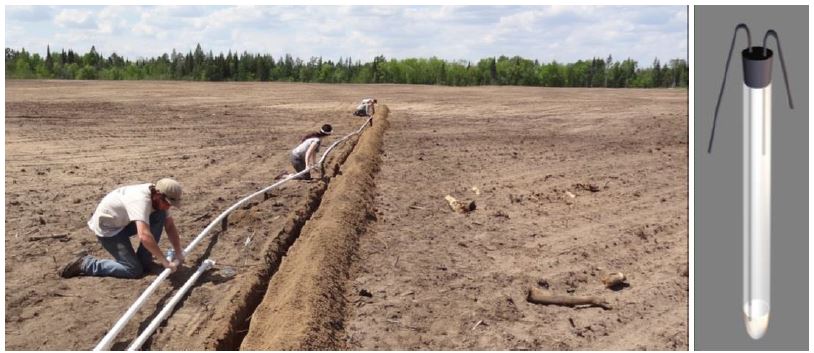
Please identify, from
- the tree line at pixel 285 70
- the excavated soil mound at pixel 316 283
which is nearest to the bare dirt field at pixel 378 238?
the excavated soil mound at pixel 316 283

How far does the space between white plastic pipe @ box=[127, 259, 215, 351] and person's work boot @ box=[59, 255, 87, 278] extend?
35.5 inches

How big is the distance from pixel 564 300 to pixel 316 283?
1810 mm

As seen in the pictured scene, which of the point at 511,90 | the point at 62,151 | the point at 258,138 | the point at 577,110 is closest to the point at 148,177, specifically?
the point at 62,151

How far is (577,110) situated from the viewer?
19891mm

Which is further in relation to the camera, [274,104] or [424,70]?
[424,70]

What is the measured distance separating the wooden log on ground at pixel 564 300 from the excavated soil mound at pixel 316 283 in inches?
55.0

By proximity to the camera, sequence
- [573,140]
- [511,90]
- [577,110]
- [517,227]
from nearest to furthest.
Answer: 1. [517,227]
2. [573,140]
3. [577,110]
4. [511,90]

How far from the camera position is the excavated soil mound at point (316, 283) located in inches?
204

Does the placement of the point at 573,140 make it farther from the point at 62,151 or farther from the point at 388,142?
the point at 62,151

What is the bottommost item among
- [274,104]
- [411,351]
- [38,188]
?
[411,351]

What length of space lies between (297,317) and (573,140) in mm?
9532

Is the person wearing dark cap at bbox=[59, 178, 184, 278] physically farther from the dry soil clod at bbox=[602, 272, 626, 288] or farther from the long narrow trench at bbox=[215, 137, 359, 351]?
the dry soil clod at bbox=[602, 272, 626, 288]

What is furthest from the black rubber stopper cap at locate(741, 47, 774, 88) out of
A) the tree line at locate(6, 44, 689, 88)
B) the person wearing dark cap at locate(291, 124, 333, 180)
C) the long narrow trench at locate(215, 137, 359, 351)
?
the tree line at locate(6, 44, 689, 88)

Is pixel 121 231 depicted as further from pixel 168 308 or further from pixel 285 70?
pixel 285 70
